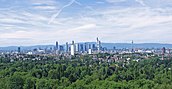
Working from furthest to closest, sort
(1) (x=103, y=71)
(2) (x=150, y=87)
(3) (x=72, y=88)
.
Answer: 1. (1) (x=103, y=71)
2. (2) (x=150, y=87)
3. (3) (x=72, y=88)

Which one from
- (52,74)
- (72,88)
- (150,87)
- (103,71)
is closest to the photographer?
(72,88)

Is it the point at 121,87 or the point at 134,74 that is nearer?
the point at 121,87

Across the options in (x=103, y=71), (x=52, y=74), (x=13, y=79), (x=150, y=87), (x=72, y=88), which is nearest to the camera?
(x=72, y=88)

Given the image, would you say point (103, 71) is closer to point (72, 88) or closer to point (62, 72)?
point (62, 72)

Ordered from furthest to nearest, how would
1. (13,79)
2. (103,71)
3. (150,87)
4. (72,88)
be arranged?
(103,71) → (13,79) → (150,87) → (72,88)

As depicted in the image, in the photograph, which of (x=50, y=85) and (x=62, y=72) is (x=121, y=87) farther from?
(x=62, y=72)

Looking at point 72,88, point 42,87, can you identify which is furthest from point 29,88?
point 72,88

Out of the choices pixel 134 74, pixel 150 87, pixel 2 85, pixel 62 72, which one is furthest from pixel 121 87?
pixel 62 72

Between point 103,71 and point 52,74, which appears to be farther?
point 103,71
